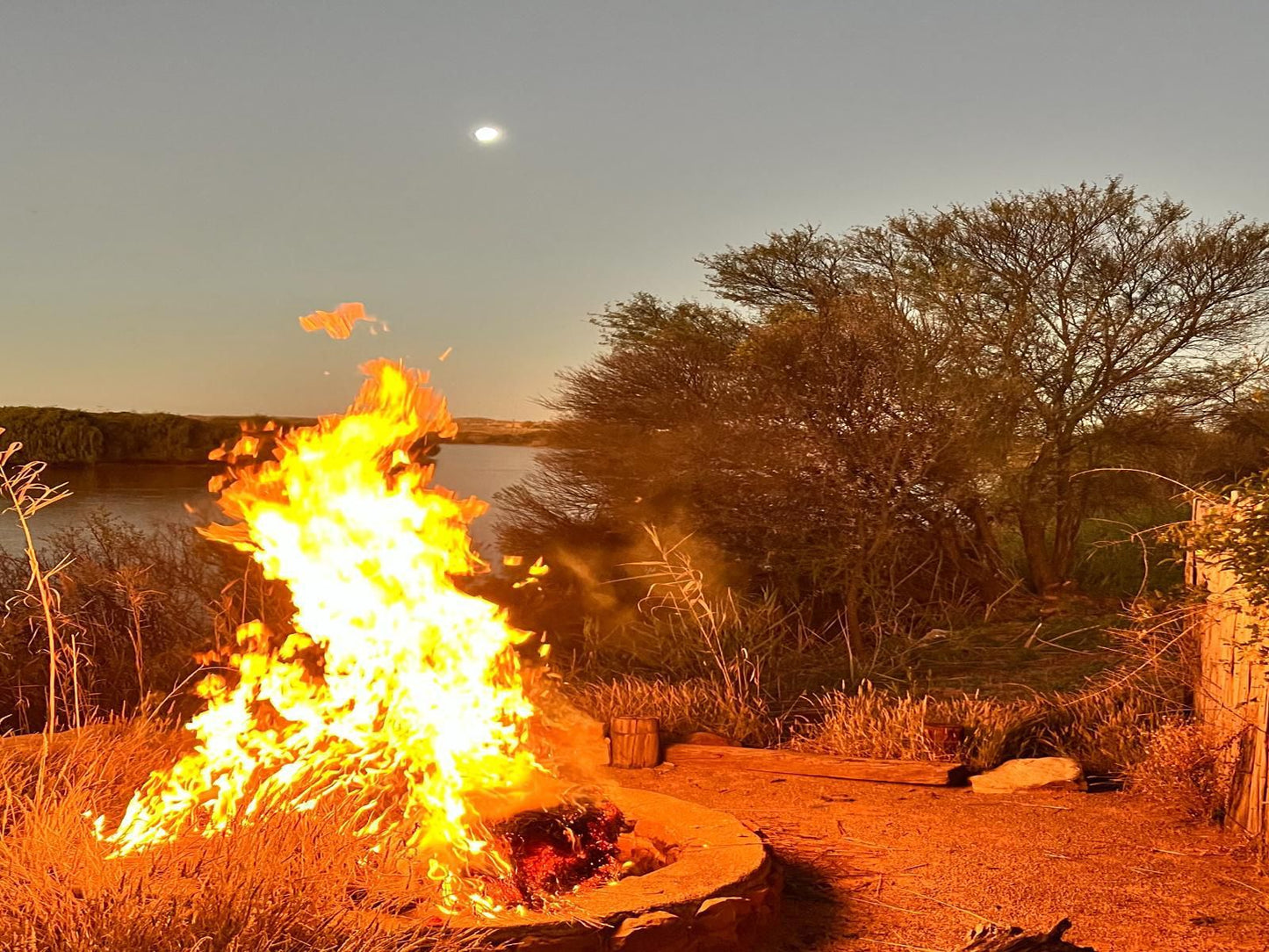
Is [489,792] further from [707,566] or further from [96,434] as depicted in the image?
[96,434]

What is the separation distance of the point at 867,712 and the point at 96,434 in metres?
13.1

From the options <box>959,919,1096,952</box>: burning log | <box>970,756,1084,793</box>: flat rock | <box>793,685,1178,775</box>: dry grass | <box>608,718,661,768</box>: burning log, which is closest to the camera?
<box>959,919,1096,952</box>: burning log

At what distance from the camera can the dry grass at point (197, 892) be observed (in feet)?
10.4

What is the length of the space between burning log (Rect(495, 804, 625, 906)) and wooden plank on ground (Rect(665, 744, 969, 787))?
222 cm

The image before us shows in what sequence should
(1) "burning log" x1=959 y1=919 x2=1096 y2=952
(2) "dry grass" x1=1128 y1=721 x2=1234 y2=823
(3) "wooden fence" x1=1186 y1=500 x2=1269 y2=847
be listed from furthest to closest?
(2) "dry grass" x1=1128 y1=721 x2=1234 y2=823 < (3) "wooden fence" x1=1186 y1=500 x2=1269 y2=847 < (1) "burning log" x1=959 y1=919 x2=1096 y2=952

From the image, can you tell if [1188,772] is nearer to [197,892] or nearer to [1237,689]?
[1237,689]

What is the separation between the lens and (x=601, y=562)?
1391 centimetres

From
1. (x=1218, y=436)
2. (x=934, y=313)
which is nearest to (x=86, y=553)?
(x=934, y=313)

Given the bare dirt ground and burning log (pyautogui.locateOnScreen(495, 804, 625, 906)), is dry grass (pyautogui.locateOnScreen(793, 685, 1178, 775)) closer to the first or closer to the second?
the bare dirt ground

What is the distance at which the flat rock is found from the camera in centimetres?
658

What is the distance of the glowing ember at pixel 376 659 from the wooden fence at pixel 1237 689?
3219 millimetres

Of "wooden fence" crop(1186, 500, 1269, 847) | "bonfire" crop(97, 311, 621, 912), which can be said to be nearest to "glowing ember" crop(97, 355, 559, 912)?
"bonfire" crop(97, 311, 621, 912)

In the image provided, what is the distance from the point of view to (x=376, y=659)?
5.23 metres

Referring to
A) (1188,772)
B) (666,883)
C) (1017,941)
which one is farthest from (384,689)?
(1188,772)
